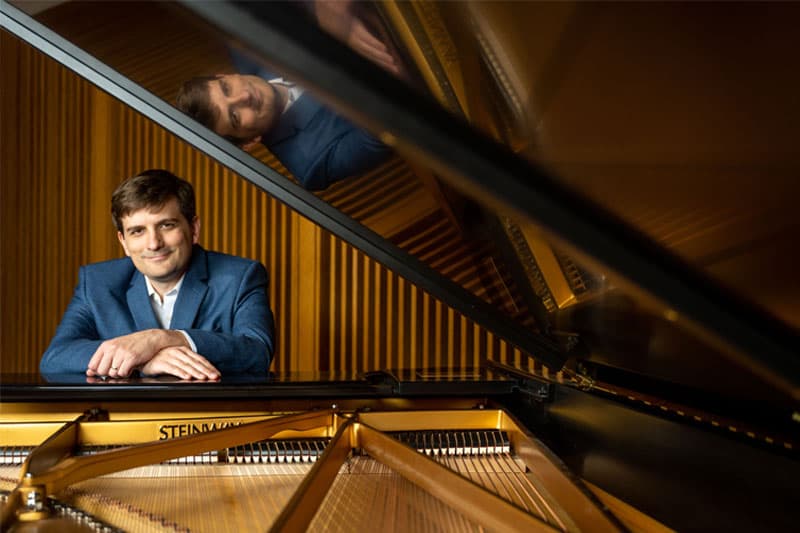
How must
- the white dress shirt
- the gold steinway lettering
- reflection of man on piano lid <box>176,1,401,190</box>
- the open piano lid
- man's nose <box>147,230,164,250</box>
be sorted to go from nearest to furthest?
the open piano lid < the gold steinway lettering < reflection of man on piano lid <box>176,1,401,190</box> < man's nose <box>147,230,164,250</box> < the white dress shirt

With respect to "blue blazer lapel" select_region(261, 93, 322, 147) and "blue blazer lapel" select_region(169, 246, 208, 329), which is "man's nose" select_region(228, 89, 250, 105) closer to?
"blue blazer lapel" select_region(261, 93, 322, 147)

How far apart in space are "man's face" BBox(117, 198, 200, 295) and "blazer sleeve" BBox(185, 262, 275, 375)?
25cm

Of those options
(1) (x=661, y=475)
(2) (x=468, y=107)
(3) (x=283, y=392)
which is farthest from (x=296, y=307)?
(1) (x=661, y=475)

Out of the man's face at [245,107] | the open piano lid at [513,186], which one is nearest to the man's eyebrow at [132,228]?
the man's face at [245,107]

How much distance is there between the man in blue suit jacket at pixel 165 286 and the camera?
265 cm

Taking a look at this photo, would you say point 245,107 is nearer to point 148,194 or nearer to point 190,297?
point 148,194

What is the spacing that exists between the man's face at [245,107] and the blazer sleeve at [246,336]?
53 centimetres

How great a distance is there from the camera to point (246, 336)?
257 centimetres

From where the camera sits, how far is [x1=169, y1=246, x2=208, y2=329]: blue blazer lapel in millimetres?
2721

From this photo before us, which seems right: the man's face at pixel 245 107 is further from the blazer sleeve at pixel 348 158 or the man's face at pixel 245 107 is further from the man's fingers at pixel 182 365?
the man's fingers at pixel 182 365

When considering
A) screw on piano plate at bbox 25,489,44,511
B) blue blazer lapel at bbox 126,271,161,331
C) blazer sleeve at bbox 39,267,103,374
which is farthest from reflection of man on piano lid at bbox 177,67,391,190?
screw on piano plate at bbox 25,489,44,511

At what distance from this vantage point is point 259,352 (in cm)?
250

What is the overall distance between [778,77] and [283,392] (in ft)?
3.93

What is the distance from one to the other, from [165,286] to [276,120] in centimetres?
74
